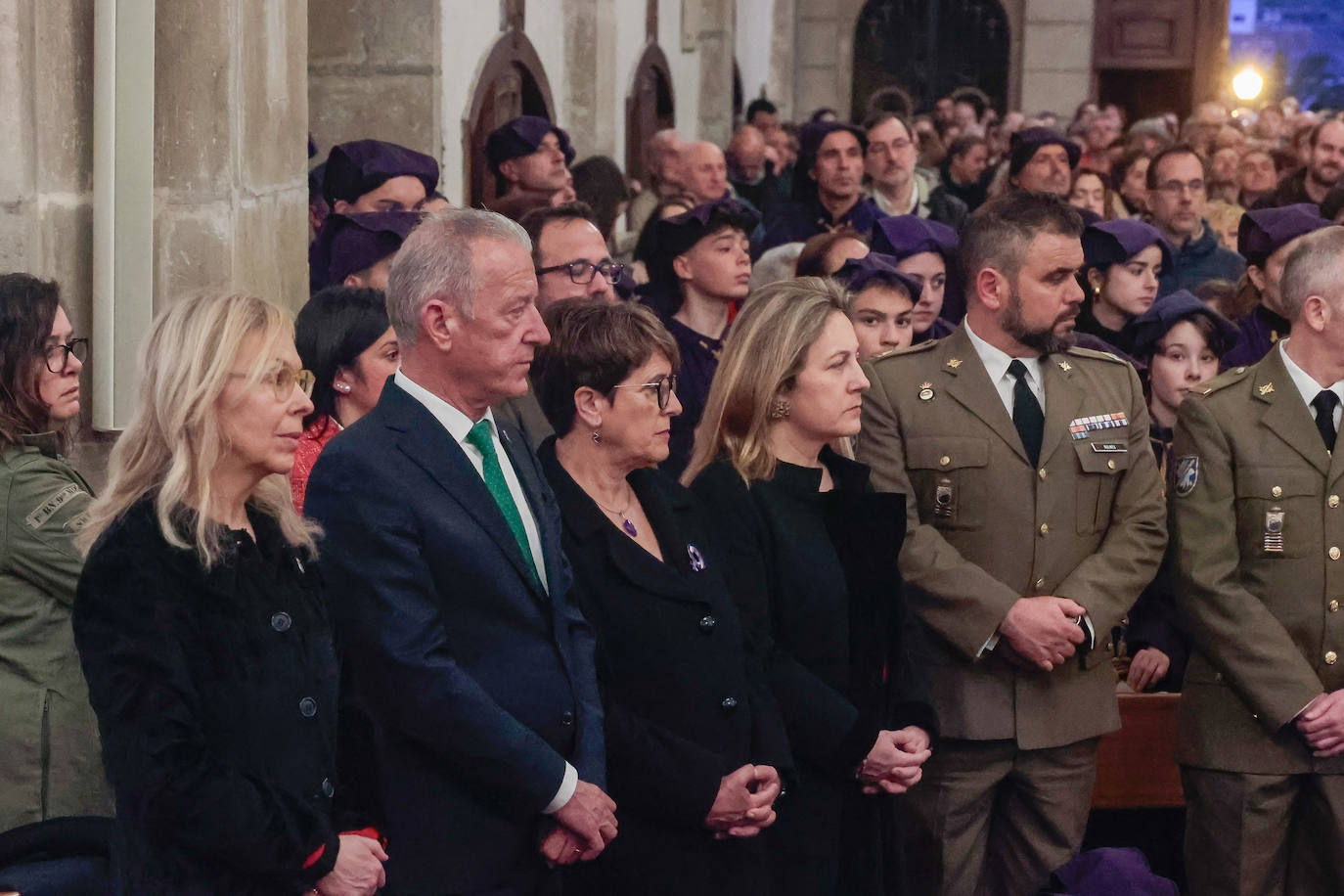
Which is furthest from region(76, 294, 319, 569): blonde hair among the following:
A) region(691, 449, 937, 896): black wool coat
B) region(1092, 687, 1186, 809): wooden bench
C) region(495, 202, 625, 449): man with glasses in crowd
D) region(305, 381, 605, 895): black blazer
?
region(1092, 687, 1186, 809): wooden bench

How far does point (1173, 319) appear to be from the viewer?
5371 millimetres

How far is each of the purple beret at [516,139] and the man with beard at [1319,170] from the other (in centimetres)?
338

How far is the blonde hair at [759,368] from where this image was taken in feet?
13.2

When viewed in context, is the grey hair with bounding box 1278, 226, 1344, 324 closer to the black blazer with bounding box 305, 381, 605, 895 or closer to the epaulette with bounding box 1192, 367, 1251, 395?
the epaulette with bounding box 1192, 367, 1251, 395

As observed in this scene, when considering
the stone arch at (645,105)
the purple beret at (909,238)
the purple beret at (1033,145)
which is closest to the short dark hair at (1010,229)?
the purple beret at (909,238)

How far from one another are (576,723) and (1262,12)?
93.6 ft

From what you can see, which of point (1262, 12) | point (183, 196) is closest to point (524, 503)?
point (183, 196)

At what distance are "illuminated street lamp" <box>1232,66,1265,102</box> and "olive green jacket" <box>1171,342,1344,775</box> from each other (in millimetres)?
20081

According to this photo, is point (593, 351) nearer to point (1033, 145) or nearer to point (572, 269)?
point (572, 269)

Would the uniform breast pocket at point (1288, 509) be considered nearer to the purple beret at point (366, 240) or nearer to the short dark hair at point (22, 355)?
the purple beret at point (366, 240)

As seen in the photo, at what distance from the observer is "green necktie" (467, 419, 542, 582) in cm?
331

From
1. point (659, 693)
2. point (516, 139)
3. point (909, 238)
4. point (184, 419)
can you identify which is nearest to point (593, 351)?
point (659, 693)

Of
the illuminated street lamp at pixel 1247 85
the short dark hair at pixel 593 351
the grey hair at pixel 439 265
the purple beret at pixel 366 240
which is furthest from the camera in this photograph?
the illuminated street lamp at pixel 1247 85

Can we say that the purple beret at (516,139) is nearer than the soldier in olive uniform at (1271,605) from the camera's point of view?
No
